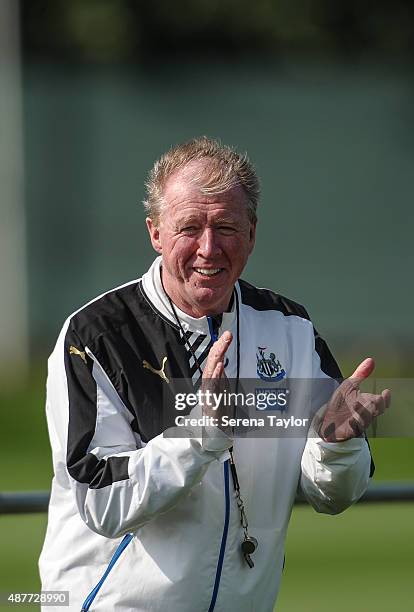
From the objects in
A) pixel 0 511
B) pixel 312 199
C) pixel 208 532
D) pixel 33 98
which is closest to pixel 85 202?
pixel 33 98

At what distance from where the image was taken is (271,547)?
3.09 m

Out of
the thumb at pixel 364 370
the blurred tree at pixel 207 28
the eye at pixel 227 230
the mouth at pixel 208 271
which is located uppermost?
the blurred tree at pixel 207 28

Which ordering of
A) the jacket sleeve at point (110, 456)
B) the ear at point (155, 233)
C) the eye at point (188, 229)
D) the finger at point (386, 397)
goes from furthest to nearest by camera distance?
the ear at point (155, 233)
the eye at point (188, 229)
the finger at point (386, 397)
the jacket sleeve at point (110, 456)

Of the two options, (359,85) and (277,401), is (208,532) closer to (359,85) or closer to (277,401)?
(277,401)

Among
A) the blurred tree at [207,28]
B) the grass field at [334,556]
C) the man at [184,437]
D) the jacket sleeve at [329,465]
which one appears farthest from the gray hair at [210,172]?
the blurred tree at [207,28]

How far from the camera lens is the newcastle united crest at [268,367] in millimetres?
3170

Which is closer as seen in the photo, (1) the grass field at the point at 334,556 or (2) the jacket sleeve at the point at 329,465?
(2) the jacket sleeve at the point at 329,465

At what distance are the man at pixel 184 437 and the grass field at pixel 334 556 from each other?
1.62 m

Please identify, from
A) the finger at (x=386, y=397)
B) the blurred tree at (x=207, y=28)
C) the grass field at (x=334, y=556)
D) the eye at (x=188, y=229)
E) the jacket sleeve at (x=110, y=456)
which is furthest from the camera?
the blurred tree at (x=207, y=28)

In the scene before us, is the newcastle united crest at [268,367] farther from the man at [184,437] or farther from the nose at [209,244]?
the nose at [209,244]

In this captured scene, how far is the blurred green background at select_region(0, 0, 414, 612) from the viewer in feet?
54.4

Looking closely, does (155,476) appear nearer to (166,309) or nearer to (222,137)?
(166,309)

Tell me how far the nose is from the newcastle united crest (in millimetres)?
287

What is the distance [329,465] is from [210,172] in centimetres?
75
